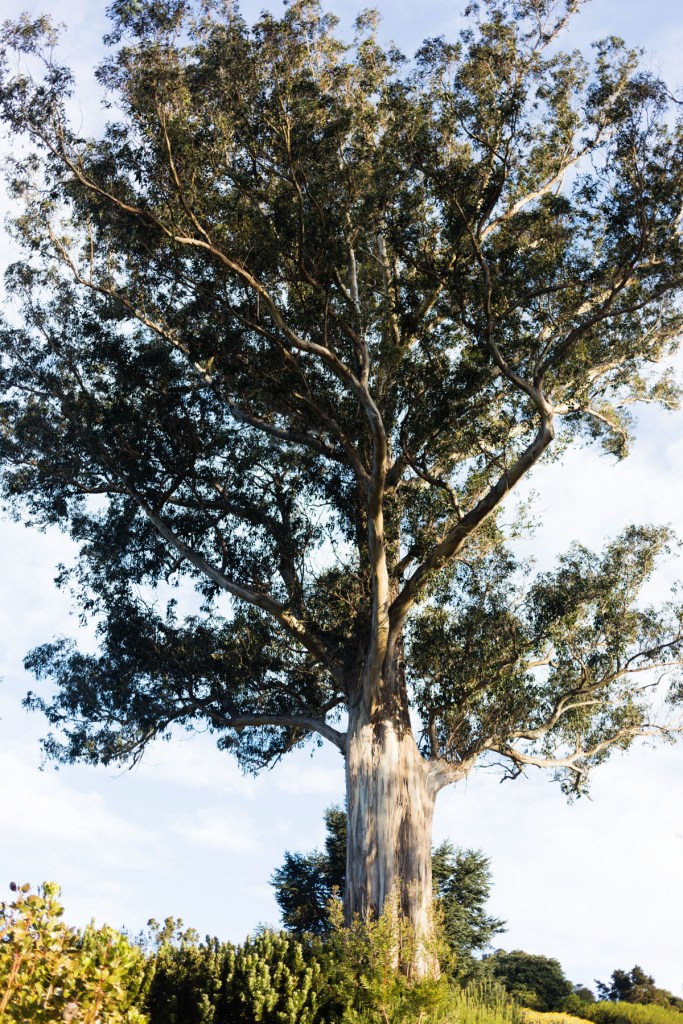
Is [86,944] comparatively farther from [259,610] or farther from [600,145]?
[600,145]

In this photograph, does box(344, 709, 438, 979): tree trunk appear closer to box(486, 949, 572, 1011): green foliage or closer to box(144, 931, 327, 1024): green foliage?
box(144, 931, 327, 1024): green foliage

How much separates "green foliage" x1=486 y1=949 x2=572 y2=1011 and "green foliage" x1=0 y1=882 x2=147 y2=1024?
19561 mm

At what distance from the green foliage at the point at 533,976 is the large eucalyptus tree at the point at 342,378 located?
9.02m

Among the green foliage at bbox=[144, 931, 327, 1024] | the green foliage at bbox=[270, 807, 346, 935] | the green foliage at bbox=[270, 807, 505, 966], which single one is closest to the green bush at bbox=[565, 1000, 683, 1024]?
the green foliage at bbox=[270, 807, 505, 966]

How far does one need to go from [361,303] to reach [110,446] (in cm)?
473

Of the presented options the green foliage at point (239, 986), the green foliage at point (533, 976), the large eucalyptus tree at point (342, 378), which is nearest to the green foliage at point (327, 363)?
the large eucalyptus tree at point (342, 378)

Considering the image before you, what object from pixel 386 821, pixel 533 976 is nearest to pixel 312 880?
pixel 533 976

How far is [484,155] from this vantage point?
13.8 metres

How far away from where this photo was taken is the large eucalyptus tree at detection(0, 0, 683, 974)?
14.0 m

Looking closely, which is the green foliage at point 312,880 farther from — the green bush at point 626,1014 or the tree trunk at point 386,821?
the tree trunk at point 386,821

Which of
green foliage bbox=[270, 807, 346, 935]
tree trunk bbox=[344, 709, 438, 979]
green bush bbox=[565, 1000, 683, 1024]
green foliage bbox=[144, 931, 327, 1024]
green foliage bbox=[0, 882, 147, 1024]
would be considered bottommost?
green foliage bbox=[0, 882, 147, 1024]

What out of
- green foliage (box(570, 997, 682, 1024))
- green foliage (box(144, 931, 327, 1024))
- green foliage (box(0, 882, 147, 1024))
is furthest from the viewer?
green foliage (box(570, 997, 682, 1024))

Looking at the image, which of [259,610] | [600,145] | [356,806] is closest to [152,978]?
[356,806]

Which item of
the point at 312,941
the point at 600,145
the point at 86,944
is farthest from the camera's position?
the point at 600,145
